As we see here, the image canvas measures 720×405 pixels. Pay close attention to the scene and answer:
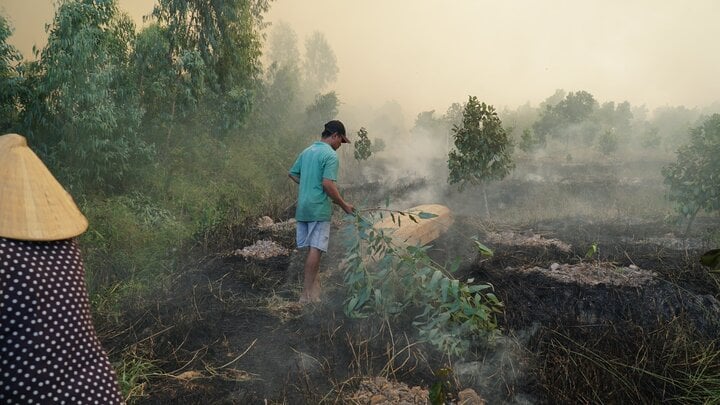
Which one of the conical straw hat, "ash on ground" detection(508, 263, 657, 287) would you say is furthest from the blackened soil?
the conical straw hat

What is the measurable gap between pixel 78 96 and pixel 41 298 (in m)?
7.71

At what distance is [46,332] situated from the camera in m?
1.43

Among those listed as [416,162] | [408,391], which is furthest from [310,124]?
[408,391]

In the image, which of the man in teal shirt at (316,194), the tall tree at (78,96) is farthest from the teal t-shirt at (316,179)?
the tall tree at (78,96)

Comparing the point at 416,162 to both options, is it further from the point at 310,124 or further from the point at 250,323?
the point at 250,323

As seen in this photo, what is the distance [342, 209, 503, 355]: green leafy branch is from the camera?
3.30 meters

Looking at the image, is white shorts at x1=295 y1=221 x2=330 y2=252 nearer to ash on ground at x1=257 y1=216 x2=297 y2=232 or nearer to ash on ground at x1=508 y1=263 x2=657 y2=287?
ash on ground at x1=508 y1=263 x2=657 y2=287

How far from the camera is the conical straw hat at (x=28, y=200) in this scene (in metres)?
1.41

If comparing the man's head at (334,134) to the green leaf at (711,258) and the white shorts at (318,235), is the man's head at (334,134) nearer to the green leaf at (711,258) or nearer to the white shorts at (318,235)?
the white shorts at (318,235)

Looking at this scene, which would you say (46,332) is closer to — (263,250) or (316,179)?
(316,179)

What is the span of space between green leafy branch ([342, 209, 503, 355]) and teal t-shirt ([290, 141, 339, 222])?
46 centimetres

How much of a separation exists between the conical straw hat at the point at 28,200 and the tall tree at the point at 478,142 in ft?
33.5

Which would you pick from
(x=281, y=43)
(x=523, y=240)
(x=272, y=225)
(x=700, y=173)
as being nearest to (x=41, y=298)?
(x=272, y=225)

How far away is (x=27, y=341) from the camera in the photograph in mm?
1389
